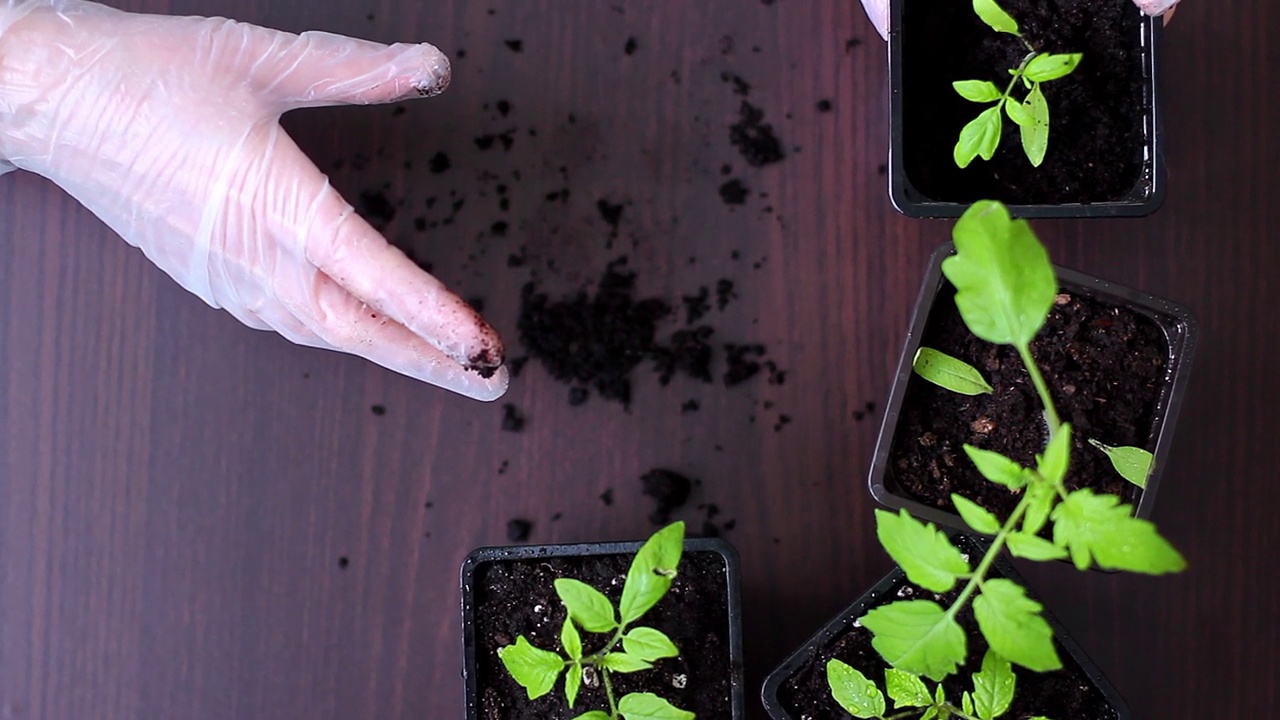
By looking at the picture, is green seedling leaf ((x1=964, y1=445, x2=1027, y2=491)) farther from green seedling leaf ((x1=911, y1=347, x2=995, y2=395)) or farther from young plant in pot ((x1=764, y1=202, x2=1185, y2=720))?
green seedling leaf ((x1=911, y1=347, x2=995, y2=395))

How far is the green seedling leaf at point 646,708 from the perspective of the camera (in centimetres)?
64

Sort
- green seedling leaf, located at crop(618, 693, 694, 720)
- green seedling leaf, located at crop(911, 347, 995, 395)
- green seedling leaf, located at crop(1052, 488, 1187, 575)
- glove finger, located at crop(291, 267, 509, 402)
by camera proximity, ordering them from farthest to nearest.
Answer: glove finger, located at crop(291, 267, 509, 402)
green seedling leaf, located at crop(911, 347, 995, 395)
green seedling leaf, located at crop(618, 693, 694, 720)
green seedling leaf, located at crop(1052, 488, 1187, 575)

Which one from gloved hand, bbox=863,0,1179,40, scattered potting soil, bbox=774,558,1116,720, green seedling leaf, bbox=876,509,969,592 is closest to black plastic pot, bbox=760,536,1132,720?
scattered potting soil, bbox=774,558,1116,720

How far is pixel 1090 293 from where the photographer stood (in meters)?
0.76

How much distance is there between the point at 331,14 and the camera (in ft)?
2.99

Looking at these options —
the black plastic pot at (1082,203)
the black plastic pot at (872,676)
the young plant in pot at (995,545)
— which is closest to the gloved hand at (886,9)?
the black plastic pot at (1082,203)

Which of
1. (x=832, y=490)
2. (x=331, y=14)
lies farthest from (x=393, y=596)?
(x=331, y=14)

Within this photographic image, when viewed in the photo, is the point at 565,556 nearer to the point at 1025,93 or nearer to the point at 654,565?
the point at 654,565

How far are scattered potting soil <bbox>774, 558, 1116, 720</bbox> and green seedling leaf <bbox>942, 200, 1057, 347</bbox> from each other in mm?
325

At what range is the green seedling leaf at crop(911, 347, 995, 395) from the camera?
0.74 m

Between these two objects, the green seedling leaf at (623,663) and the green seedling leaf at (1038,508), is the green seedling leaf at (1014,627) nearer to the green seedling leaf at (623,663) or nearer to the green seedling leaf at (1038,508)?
the green seedling leaf at (1038,508)

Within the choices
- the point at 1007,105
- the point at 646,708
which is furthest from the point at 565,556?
the point at 1007,105

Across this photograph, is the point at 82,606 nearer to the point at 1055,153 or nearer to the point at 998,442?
the point at 998,442

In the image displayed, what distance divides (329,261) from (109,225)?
0.81 feet
